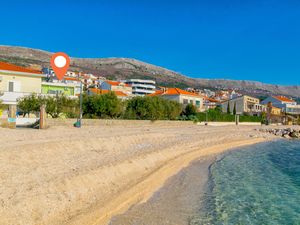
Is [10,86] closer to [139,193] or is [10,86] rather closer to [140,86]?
[139,193]

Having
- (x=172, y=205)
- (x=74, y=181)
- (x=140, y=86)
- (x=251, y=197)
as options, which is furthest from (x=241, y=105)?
(x=74, y=181)

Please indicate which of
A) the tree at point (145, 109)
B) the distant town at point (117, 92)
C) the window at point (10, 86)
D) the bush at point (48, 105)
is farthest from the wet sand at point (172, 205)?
the window at point (10, 86)

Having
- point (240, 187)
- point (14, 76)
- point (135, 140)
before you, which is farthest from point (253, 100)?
point (240, 187)

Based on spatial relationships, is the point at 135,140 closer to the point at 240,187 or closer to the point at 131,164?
the point at 131,164

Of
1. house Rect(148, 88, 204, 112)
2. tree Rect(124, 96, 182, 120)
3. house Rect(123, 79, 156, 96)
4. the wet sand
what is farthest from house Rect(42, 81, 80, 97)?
house Rect(123, 79, 156, 96)

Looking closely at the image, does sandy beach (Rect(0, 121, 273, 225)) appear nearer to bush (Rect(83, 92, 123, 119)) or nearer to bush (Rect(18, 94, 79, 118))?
bush (Rect(18, 94, 79, 118))

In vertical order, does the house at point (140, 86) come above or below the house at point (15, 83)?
above

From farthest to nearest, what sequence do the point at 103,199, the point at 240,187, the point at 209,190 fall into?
the point at 240,187 < the point at 209,190 < the point at 103,199

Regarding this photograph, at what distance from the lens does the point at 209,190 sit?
12258 mm

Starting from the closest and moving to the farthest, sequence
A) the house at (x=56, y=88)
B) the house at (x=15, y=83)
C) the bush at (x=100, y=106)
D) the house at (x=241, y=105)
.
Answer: the house at (x=15, y=83) < the bush at (x=100, y=106) < the house at (x=56, y=88) < the house at (x=241, y=105)

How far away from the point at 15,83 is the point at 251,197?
115 ft

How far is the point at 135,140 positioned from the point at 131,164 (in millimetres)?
8711

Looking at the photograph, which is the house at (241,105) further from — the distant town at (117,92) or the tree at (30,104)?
the tree at (30,104)

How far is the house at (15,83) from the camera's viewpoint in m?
37.0
